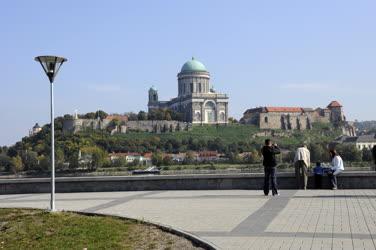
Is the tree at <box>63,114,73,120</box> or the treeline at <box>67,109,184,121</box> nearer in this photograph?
the tree at <box>63,114,73,120</box>

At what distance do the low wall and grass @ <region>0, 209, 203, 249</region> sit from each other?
29.7 feet

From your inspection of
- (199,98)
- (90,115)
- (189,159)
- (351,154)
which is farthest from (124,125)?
(351,154)

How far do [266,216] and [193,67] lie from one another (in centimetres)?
17308

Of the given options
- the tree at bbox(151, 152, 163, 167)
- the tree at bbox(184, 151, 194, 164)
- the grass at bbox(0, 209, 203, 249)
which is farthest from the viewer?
the tree at bbox(184, 151, 194, 164)

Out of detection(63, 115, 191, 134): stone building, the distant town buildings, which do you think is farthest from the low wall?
detection(63, 115, 191, 134): stone building

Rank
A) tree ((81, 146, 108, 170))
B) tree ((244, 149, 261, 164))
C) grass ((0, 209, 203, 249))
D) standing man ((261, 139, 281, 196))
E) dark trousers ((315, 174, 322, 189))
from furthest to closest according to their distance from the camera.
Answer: tree ((244, 149, 261, 164))
tree ((81, 146, 108, 170))
dark trousers ((315, 174, 322, 189))
standing man ((261, 139, 281, 196))
grass ((0, 209, 203, 249))

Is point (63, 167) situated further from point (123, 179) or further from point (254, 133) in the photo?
point (123, 179)

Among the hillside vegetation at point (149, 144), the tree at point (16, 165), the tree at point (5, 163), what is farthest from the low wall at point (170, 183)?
the tree at point (5, 163)

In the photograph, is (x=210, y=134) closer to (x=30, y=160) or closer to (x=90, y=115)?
(x=90, y=115)

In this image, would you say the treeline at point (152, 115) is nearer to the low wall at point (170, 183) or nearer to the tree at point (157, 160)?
the tree at point (157, 160)

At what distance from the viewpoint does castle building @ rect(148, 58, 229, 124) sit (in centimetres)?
18162

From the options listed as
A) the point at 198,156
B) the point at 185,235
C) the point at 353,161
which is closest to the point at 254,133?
the point at 198,156

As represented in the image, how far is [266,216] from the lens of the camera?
1220 centimetres

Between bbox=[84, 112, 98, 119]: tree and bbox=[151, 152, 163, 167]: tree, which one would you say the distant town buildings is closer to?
bbox=[151, 152, 163, 167]: tree
